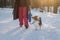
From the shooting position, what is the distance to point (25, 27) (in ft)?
26.5

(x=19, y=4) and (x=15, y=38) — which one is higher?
(x=19, y=4)

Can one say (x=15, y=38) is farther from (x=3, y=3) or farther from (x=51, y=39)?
(x=3, y=3)

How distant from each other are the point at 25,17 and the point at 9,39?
1991mm

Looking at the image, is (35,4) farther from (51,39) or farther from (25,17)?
(51,39)

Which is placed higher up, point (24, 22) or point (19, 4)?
point (19, 4)

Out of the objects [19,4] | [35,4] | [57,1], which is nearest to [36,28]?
[19,4]

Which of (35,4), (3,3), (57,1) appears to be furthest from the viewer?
A: (35,4)

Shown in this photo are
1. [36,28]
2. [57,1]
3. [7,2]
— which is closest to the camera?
[36,28]

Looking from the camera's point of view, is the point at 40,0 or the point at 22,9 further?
the point at 40,0

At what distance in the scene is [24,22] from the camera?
8000 mm

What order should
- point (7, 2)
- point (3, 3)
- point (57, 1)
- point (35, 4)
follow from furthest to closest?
point (35, 4), point (7, 2), point (3, 3), point (57, 1)

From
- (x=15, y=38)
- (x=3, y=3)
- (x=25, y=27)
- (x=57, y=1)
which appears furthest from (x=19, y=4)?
(x=3, y=3)

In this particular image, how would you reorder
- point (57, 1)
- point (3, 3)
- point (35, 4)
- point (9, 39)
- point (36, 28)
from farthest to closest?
point (35, 4), point (3, 3), point (57, 1), point (36, 28), point (9, 39)

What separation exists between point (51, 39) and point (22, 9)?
2216mm
